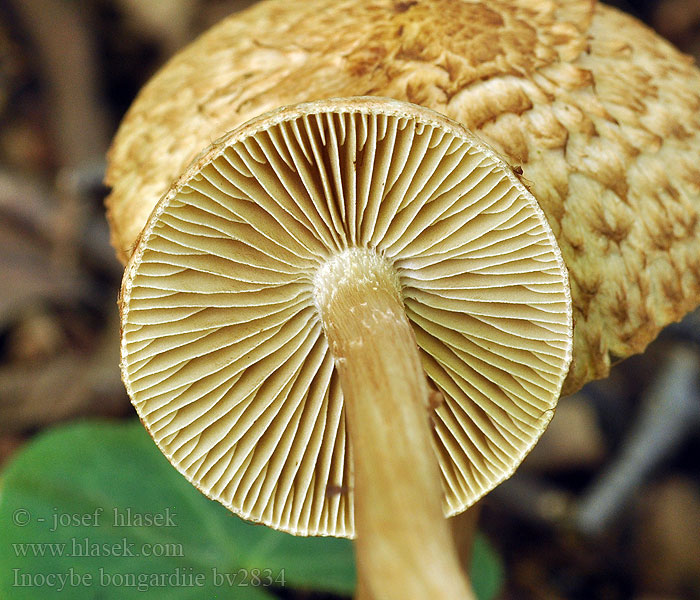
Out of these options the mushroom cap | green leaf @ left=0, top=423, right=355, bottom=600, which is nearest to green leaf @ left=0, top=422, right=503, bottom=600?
green leaf @ left=0, top=423, right=355, bottom=600

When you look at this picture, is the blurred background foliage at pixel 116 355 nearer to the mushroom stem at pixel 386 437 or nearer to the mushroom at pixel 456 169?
the mushroom at pixel 456 169

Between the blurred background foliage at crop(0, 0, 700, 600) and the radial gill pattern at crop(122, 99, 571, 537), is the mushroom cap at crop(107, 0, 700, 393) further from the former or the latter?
the blurred background foliage at crop(0, 0, 700, 600)

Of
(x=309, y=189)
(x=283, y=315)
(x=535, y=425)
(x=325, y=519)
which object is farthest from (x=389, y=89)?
(x=325, y=519)

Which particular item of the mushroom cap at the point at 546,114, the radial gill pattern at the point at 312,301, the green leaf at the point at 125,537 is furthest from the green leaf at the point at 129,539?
the mushroom cap at the point at 546,114

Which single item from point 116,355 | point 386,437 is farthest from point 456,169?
point 116,355

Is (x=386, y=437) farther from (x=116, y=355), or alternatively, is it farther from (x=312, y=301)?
(x=116, y=355)

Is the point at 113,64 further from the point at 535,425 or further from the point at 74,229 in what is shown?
the point at 535,425
